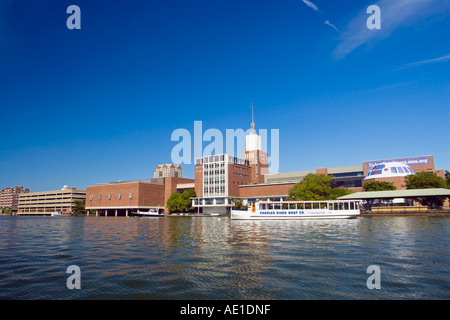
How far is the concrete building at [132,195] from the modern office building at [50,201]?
31.8 meters

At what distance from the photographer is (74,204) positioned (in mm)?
170000

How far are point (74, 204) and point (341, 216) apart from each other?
156 meters

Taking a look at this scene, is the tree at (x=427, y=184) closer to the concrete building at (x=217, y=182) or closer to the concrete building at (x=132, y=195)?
the concrete building at (x=217, y=182)

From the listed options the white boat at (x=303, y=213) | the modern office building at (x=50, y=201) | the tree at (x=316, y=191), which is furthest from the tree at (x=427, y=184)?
the modern office building at (x=50, y=201)

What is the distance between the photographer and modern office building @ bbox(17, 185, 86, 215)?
172 m

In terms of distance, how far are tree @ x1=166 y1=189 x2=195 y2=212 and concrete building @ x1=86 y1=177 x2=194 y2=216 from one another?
→ 6130mm

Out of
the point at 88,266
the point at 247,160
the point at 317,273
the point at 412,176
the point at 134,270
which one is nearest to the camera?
the point at 317,273

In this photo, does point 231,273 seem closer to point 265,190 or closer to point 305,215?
point 305,215

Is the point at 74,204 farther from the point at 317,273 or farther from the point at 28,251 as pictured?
the point at 317,273

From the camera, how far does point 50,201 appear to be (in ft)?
593

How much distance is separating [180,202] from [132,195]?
23852 millimetres

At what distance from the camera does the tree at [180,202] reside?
118625 millimetres

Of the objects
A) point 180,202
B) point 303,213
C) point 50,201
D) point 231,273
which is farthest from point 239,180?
point 50,201
